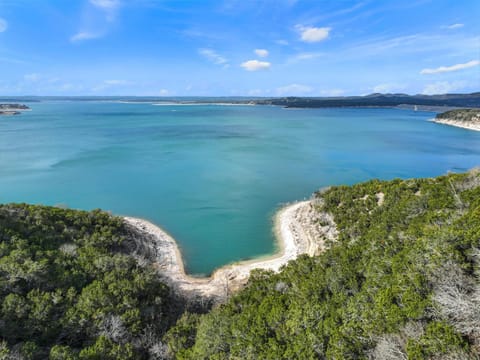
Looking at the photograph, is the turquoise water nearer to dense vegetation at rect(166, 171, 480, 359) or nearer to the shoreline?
dense vegetation at rect(166, 171, 480, 359)

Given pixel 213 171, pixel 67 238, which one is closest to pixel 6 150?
pixel 213 171

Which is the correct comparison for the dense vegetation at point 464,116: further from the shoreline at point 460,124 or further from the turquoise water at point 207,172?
the turquoise water at point 207,172

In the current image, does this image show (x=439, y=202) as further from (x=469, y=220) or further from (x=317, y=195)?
(x=317, y=195)

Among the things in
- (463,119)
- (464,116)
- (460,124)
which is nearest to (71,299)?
(460,124)

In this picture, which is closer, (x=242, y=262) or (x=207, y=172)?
(x=242, y=262)

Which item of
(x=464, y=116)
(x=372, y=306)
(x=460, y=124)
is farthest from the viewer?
(x=464, y=116)

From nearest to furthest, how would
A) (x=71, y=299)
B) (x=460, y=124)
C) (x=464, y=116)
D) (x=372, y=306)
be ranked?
(x=372, y=306) → (x=71, y=299) → (x=460, y=124) → (x=464, y=116)

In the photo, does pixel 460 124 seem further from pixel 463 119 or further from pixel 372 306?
pixel 372 306
